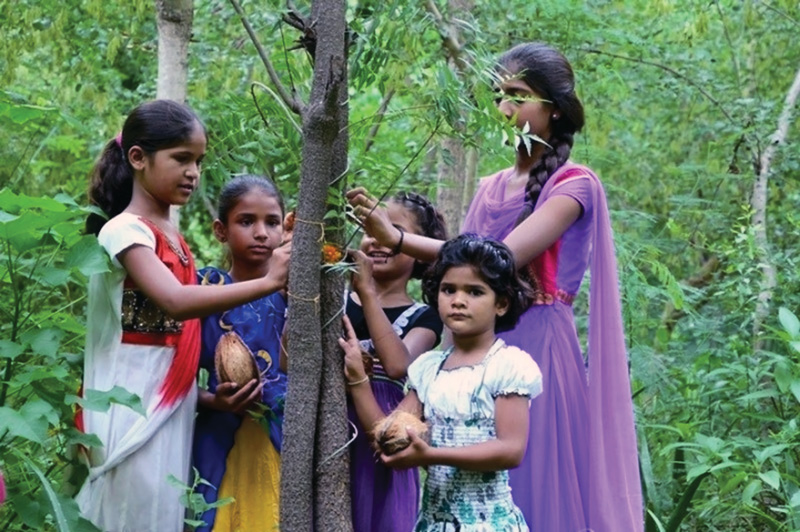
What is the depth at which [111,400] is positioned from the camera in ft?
8.59

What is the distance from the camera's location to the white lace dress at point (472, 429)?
2.63m

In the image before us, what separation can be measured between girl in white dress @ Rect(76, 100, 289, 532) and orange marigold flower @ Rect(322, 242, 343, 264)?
12 centimetres

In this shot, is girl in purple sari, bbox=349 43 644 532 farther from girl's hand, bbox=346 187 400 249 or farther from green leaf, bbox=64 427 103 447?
green leaf, bbox=64 427 103 447

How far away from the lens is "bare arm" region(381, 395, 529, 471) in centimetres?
248

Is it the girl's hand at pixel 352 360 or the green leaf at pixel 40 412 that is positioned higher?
the girl's hand at pixel 352 360

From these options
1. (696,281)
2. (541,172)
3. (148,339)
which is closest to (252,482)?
(148,339)

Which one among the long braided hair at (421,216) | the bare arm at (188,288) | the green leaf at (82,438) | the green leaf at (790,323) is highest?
the long braided hair at (421,216)

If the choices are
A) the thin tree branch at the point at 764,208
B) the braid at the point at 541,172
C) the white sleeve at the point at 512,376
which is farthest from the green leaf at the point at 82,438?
the thin tree branch at the point at 764,208

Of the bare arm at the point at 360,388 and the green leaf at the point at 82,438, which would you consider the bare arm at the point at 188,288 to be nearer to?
the bare arm at the point at 360,388

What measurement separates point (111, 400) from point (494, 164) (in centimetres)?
448

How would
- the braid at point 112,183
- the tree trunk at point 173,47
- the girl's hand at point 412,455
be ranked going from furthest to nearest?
the tree trunk at point 173,47
the braid at point 112,183
the girl's hand at point 412,455

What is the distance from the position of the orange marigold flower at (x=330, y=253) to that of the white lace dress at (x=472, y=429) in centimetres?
38

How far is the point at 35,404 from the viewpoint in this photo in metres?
2.69

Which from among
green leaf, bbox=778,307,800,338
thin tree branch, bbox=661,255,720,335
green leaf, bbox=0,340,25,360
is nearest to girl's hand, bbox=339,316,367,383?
green leaf, bbox=0,340,25,360
